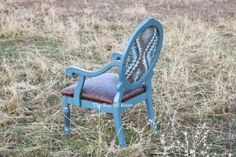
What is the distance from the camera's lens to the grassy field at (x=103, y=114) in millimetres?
3715

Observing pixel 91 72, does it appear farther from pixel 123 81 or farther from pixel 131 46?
pixel 131 46

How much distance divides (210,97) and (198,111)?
519mm

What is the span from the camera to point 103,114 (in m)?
4.39

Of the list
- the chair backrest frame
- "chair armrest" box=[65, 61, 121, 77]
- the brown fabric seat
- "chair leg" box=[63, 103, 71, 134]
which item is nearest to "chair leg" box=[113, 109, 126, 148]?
the brown fabric seat

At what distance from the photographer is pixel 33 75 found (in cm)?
556

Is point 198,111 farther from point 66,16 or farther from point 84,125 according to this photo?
point 66,16

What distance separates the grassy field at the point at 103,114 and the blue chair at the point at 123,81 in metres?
0.28

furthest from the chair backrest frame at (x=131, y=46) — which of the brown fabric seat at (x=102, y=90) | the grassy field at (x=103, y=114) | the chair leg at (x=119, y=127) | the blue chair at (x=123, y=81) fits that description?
the grassy field at (x=103, y=114)

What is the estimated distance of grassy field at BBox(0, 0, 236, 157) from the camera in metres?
3.71

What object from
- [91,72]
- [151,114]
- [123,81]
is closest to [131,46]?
[123,81]

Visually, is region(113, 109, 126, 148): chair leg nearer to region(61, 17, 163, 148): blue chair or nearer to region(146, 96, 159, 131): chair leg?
region(61, 17, 163, 148): blue chair

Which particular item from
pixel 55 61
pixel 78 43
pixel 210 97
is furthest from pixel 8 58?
pixel 210 97

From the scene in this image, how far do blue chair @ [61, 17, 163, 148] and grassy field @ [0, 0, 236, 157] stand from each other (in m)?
0.28

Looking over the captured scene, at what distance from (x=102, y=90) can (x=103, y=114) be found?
87cm
